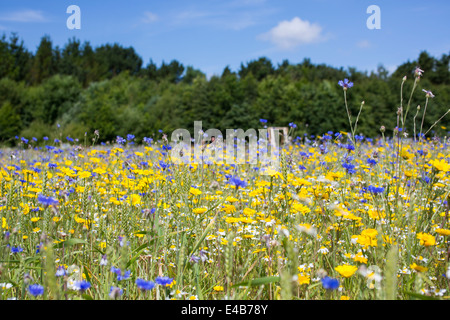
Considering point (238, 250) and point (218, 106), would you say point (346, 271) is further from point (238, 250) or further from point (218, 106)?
point (218, 106)

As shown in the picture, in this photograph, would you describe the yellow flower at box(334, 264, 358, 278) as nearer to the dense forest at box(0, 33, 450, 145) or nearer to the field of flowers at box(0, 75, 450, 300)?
the field of flowers at box(0, 75, 450, 300)

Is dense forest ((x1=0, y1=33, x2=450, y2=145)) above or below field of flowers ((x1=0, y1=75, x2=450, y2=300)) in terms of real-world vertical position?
above

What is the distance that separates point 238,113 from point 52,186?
23.1 meters

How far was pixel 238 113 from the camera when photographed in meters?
25.9

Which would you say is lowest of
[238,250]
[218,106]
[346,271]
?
[238,250]

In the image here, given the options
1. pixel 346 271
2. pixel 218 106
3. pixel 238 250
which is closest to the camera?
pixel 346 271

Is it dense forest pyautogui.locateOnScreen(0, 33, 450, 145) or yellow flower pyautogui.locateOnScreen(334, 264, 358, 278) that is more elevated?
dense forest pyautogui.locateOnScreen(0, 33, 450, 145)

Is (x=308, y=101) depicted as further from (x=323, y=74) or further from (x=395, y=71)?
(x=395, y=71)

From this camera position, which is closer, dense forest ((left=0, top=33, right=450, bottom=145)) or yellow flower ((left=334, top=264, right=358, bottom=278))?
yellow flower ((left=334, top=264, right=358, bottom=278))

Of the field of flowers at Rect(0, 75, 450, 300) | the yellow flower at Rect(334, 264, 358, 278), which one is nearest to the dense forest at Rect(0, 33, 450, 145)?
the field of flowers at Rect(0, 75, 450, 300)

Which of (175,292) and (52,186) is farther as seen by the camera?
(52,186)

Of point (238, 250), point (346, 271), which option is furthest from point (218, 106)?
point (346, 271)

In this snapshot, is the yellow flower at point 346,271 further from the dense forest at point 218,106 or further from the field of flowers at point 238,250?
the dense forest at point 218,106
